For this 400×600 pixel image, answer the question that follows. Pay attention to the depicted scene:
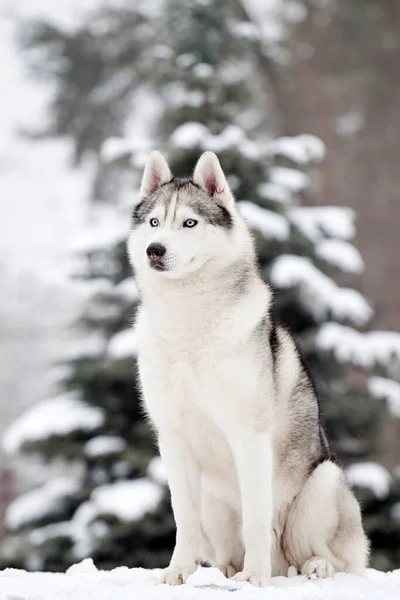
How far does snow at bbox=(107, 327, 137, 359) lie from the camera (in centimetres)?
790

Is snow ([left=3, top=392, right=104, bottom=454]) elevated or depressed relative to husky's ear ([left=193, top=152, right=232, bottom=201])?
depressed

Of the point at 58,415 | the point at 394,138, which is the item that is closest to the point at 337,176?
the point at 394,138

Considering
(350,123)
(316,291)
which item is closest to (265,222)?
(316,291)

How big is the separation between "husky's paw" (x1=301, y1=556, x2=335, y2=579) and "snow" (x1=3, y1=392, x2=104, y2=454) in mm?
4694

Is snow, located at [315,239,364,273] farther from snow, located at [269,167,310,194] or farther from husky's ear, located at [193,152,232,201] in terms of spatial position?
husky's ear, located at [193,152,232,201]

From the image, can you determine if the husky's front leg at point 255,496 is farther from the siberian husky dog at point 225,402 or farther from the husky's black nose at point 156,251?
the husky's black nose at point 156,251

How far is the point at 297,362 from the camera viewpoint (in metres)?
4.04

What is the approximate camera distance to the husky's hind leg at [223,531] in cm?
395

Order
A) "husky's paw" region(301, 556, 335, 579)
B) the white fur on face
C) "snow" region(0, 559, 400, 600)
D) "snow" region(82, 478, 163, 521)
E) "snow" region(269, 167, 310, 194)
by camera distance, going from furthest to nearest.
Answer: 1. "snow" region(269, 167, 310, 194)
2. "snow" region(82, 478, 163, 521)
3. "husky's paw" region(301, 556, 335, 579)
4. the white fur on face
5. "snow" region(0, 559, 400, 600)

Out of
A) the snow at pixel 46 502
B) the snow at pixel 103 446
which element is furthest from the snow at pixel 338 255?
the snow at pixel 46 502

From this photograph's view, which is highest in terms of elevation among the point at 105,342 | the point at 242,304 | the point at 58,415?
the point at 105,342

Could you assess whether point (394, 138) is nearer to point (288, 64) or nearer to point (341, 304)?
point (288, 64)

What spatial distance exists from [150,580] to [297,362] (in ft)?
4.10

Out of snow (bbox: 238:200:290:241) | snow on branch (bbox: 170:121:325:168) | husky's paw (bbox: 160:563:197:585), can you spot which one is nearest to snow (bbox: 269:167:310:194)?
snow on branch (bbox: 170:121:325:168)
